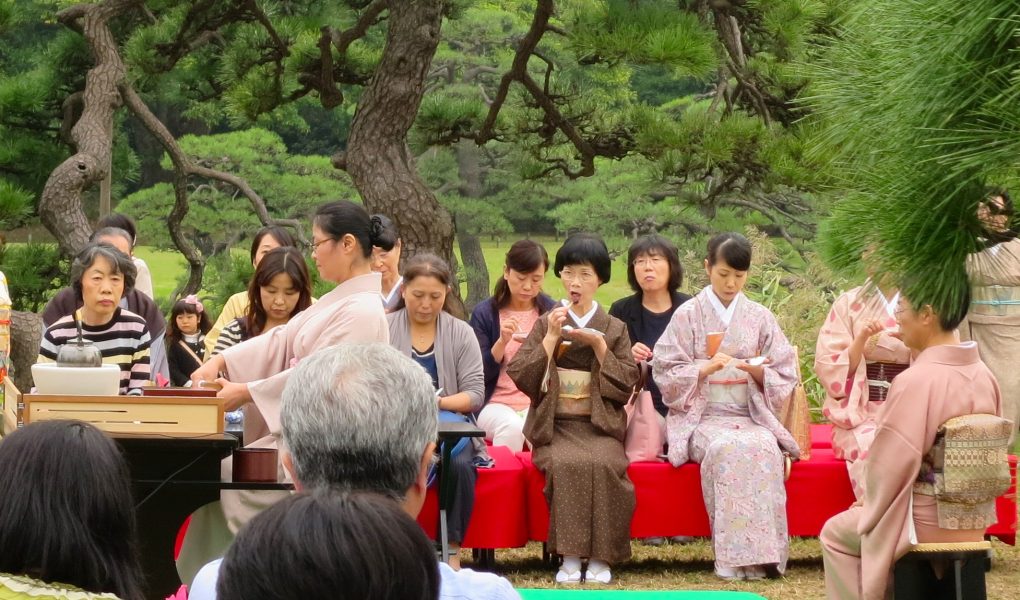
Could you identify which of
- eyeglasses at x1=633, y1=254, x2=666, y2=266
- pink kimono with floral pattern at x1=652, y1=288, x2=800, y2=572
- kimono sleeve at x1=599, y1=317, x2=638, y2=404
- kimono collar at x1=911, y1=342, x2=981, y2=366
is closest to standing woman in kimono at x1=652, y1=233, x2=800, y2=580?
pink kimono with floral pattern at x1=652, y1=288, x2=800, y2=572

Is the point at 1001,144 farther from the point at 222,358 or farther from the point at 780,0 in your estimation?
the point at 780,0

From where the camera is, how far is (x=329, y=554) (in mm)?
1473

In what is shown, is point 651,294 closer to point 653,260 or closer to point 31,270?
point 653,260

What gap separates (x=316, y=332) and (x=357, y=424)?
247cm

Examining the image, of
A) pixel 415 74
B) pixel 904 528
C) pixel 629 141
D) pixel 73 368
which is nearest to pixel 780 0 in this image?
pixel 629 141

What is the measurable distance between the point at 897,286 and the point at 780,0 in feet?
17.0

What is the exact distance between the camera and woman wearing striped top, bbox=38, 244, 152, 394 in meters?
5.21

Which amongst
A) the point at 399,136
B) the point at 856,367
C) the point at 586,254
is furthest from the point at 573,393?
the point at 399,136

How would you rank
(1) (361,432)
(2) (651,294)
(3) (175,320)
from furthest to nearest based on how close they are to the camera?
(3) (175,320) < (2) (651,294) < (1) (361,432)

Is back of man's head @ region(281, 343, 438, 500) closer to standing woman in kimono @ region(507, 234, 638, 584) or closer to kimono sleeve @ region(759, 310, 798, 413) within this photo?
standing woman in kimono @ region(507, 234, 638, 584)

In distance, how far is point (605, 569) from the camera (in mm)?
5766

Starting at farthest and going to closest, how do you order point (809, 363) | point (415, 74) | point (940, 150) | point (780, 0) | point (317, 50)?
point (809, 363)
point (317, 50)
point (415, 74)
point (780, 0)
point (940, 150)

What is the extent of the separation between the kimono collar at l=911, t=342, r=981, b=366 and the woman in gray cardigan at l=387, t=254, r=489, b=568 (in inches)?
91.9

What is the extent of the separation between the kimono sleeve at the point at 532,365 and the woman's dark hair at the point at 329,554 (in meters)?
4.25
